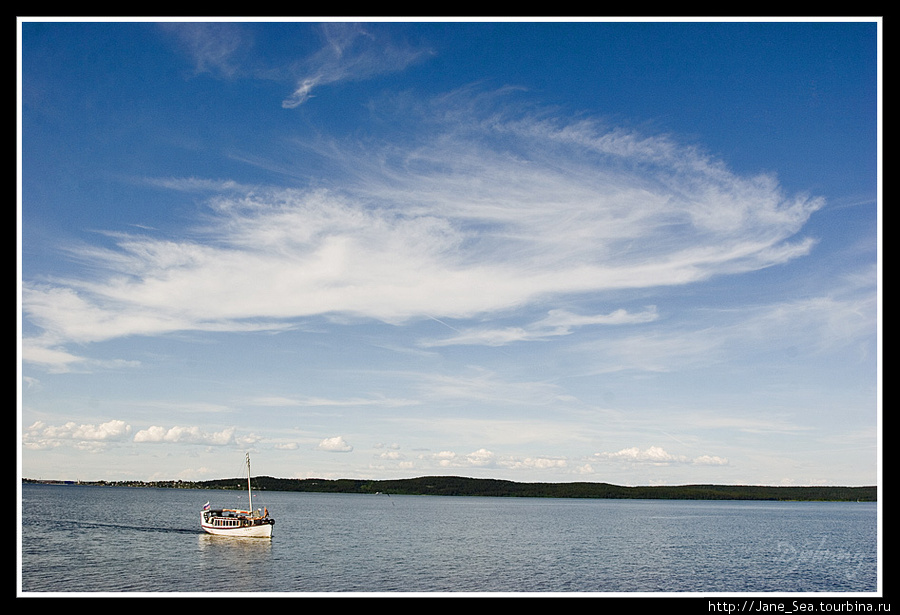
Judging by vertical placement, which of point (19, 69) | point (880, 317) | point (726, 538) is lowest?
point (726, 538)

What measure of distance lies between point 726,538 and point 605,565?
49980 mm

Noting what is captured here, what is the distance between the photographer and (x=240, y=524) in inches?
3287

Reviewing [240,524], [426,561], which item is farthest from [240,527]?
[426,561]

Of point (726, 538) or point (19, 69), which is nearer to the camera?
point (19, 69)

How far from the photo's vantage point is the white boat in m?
81.1

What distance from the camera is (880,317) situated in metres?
19.6

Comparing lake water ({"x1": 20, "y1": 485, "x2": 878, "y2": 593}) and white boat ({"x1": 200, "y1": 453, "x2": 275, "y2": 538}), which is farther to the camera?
white boat ({"x1": 200, "y1": 453, "x2": 275, "y2": 538})

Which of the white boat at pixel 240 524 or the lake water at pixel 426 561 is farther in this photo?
the white boat at pixel 240 524

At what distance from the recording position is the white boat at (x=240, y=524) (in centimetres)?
8112

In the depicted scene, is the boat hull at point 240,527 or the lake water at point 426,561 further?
the boat hull at point 240,527
